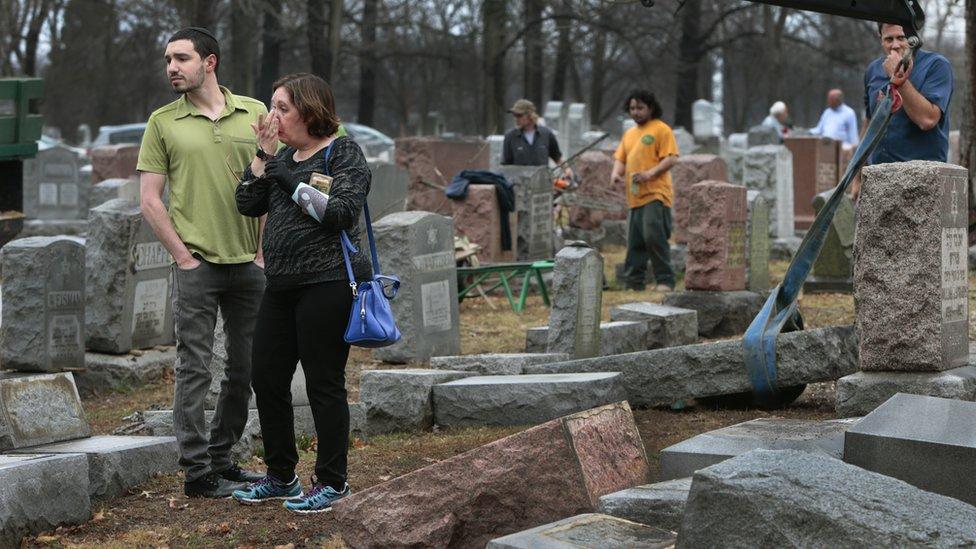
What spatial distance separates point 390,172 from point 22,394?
9036mm

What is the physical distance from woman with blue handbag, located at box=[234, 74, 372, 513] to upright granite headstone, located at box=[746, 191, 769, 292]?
7.35 metres

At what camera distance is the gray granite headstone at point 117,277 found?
378 inches

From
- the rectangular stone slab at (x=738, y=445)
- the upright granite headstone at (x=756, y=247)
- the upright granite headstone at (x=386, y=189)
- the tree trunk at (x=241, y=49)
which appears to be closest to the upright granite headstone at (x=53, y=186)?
the upright granite headstone at (x=386, y=189)

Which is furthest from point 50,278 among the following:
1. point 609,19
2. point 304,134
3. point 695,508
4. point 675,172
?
point 609,19

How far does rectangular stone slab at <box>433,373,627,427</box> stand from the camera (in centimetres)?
682

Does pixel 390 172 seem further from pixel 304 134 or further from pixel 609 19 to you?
pixel 609 19

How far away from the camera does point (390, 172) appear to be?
14.8m

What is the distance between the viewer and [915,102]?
264 inches

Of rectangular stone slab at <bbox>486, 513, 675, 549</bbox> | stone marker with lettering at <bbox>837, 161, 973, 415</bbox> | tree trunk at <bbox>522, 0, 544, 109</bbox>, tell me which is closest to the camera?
rectangular stone slab at <bbox>486, 513, 675, 549</bbox>

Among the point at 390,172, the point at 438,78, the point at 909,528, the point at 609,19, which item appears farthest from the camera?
the point at 438,78

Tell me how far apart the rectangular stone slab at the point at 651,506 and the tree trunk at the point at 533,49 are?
2625 centimetres

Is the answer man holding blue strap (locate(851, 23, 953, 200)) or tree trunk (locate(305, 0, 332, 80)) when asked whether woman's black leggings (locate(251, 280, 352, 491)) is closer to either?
man holding blue strap (locate(851, 23, 953, 200))

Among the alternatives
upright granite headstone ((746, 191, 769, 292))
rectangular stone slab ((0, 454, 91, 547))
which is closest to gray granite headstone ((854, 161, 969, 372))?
rectangular stone slab ((0, 454, 91, 547))

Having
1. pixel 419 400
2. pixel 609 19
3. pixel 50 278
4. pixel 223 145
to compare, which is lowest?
pixel 419 400
